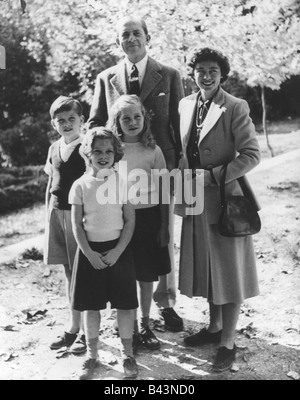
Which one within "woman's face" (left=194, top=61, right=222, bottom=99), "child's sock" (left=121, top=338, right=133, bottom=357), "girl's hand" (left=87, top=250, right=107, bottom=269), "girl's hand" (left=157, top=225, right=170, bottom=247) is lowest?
"child's sock" (left=121, top=338, right=133, bottom=357)

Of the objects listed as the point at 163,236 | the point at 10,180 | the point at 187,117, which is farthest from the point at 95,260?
the point at 10,180

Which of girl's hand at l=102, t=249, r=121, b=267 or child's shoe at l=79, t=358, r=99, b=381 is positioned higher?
girl's hand at l=102, t=249, r=121, b=267

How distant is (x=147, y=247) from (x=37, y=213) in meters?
4.58

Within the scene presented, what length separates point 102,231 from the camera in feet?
9.10

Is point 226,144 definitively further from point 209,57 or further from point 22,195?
point 22,195

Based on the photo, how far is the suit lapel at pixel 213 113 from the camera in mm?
2828

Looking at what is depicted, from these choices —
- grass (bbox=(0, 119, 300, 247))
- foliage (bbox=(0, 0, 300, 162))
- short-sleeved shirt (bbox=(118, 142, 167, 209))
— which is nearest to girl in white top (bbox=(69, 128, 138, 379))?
short-sleeved shirt (bbox=(118, 142, 167, 209))

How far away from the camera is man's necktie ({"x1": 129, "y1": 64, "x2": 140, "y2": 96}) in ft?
10.9

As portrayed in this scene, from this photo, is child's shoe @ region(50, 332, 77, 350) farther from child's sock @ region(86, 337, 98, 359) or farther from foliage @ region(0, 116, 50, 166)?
foliage @ region(0, 116, 50, 166)

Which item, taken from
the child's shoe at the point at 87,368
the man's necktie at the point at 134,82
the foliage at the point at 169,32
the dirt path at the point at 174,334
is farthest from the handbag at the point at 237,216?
the foliage at the point at 169,32

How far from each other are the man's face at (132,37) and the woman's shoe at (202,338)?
1.85 meters

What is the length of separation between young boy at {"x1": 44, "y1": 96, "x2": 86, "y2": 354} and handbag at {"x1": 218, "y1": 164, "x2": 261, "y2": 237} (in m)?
0.90

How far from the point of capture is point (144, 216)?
3.01 metres

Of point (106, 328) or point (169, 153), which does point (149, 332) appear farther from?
point (169, 153)
